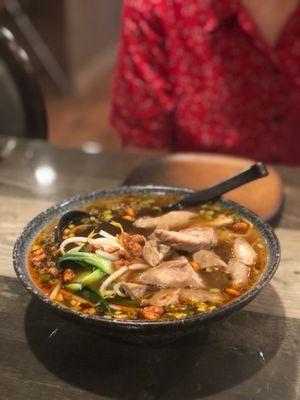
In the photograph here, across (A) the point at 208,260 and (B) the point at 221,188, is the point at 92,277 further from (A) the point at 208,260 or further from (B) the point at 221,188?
(B) the point at 221,188

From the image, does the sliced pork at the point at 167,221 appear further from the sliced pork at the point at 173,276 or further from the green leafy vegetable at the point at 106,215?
the sliced pork at the point at 173,276

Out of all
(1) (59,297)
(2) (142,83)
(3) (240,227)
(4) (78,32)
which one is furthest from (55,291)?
(4) (78,32)

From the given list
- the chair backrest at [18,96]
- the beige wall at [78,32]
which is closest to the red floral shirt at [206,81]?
the chair backrest at [18,96]

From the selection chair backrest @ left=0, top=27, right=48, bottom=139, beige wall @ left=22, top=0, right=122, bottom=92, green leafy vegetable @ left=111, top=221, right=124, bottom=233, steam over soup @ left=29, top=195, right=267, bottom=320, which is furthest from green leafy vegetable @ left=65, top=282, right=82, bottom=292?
beige wall @ left=22, top=0, right=122, bottom=92

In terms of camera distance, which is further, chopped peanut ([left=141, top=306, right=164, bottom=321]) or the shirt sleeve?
the shirt sleeve

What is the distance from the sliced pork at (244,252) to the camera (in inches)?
40.8

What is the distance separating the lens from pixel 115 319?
885 millimetres

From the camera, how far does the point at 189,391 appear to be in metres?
0.94

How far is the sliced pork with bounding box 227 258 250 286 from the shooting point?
3.27 feet

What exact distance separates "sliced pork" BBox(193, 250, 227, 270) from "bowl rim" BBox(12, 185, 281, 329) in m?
0.08

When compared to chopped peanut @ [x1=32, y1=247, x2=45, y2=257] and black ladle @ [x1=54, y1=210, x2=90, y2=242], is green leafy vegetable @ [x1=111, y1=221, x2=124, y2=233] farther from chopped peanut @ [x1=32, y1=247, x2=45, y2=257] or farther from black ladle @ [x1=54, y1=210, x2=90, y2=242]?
chopped peanut @ [x1=32, y1=247, x2=45, y2=257]

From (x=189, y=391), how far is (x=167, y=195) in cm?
47

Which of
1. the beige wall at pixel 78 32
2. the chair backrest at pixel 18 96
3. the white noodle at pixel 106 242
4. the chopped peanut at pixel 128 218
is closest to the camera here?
the white noodle at pixel 106 242

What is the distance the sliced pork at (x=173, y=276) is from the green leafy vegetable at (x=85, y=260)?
0.21ft
